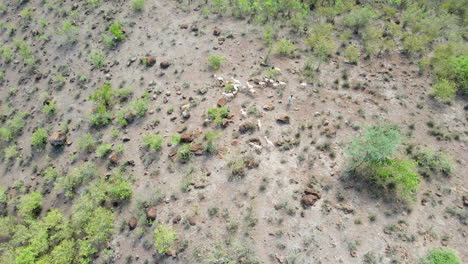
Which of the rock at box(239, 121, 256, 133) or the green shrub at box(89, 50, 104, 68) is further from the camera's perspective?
the green shrub at box(89, 50, 104, 68)

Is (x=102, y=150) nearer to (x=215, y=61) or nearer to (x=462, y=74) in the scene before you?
(x=215, y=61)

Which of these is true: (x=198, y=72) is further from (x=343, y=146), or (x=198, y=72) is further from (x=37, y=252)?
(x=37, y=252)

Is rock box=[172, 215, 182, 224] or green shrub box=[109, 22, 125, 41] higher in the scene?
Result: green shrub box=[109, 22, 125, 41]

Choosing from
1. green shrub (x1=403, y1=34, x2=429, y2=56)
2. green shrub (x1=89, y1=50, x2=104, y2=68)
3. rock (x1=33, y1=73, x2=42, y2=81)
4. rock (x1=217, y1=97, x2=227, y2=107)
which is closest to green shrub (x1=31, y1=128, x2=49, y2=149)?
rock (x1=33, y1=73, x2=42, y2=81)

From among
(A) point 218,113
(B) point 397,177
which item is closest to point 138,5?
(A) point 218,113

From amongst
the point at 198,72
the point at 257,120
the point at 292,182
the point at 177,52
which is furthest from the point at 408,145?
the point at 177,52

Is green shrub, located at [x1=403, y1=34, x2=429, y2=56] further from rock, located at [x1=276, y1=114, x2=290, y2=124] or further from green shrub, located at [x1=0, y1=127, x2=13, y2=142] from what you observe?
green shrub, located at [x1=0, y1=127, x2=13, y2=142]

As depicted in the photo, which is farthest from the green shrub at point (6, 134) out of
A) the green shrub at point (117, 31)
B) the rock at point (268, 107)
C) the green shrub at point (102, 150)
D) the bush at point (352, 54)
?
the bush at point (352, 54)
